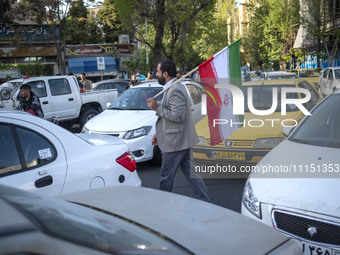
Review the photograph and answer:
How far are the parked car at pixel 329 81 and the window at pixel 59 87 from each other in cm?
1213

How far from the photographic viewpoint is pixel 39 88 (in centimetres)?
1237

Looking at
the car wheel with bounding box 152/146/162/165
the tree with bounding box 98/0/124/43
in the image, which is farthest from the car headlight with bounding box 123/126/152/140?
the tree with bounding box 98/0/124/43

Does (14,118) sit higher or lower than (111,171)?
higher

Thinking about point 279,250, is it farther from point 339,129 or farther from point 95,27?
point 95,27

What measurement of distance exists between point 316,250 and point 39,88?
10.7 meters

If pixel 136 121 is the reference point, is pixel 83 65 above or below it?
above

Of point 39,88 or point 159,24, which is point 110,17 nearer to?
point 159,24

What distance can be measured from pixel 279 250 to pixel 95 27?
5156 centimetres

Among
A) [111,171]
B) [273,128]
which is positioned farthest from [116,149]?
[273,128]

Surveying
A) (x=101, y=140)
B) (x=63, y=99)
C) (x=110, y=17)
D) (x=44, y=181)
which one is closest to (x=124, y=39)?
(x=110, y=17)

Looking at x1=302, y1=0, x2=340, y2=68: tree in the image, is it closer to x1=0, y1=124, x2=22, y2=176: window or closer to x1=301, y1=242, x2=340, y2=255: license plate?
x1=301, y1=242, x2=340, y2=255: license plate

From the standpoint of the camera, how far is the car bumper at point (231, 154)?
6.27 m

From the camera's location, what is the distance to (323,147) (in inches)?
164

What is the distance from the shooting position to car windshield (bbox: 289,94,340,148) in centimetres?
437
